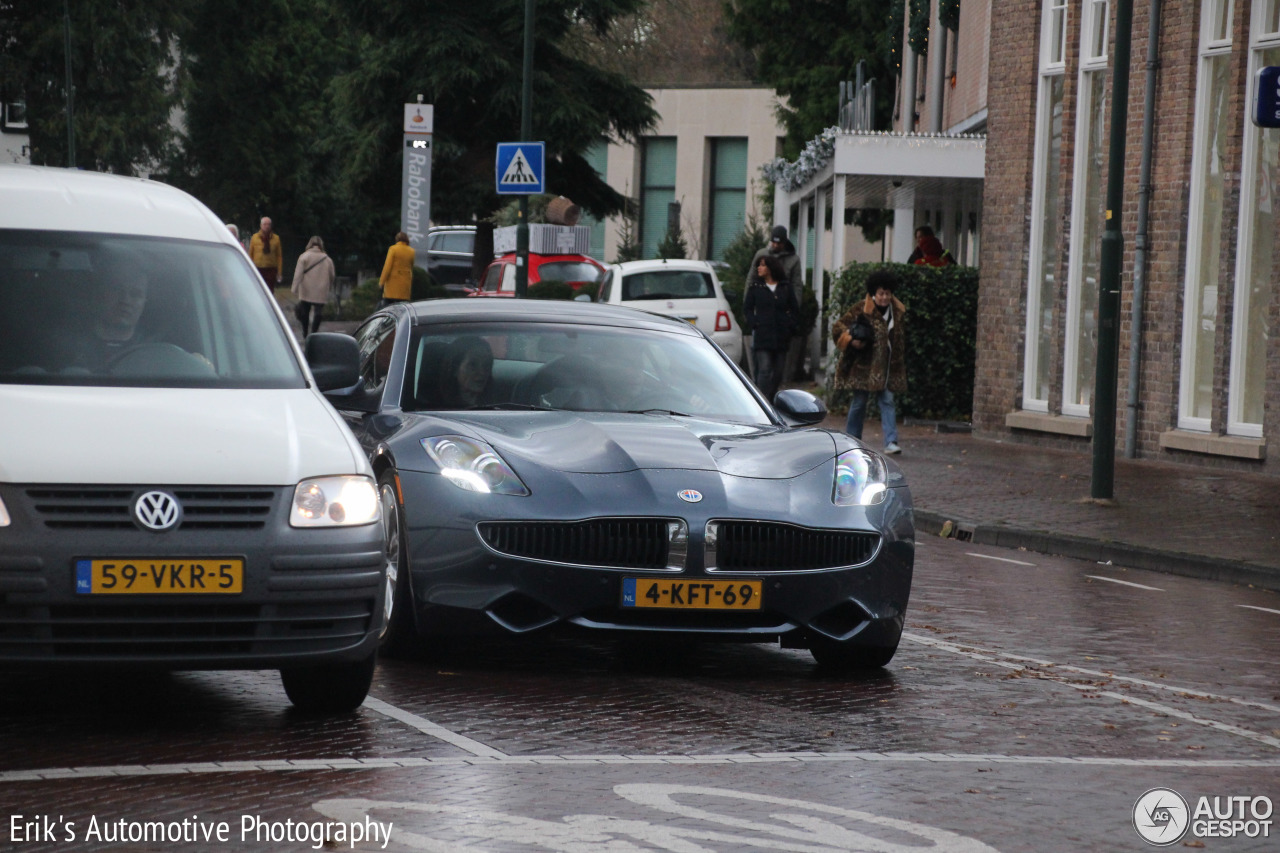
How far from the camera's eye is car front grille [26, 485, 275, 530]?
18.8ft

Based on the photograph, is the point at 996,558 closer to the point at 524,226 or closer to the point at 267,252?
the point at 524,226

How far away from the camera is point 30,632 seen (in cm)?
574

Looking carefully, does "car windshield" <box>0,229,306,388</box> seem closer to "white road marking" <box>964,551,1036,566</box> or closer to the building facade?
"white road marking" <box>964,551,1036,566</box>

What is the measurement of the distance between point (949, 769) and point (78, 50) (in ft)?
202

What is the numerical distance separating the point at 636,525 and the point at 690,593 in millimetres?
310

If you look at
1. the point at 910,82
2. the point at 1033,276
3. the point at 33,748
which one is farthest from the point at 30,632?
the point at 910,82

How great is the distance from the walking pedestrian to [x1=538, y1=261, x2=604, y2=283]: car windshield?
17954mm

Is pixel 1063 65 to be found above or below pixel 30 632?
above

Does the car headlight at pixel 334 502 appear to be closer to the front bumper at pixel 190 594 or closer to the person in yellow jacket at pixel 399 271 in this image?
the front bumper at pixel 190 594

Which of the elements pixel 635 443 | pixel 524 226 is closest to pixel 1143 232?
pixel 524 226

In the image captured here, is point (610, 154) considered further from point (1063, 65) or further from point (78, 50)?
point (1063, 65)

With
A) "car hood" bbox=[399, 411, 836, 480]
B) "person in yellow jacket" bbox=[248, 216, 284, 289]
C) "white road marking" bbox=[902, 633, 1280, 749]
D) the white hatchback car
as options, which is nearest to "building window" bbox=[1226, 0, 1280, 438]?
"white road marking" bbox=[902, 633, 1280, 749]

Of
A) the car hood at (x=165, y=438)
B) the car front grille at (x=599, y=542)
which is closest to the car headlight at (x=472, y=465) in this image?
the car front grille at (x=599, y=542)

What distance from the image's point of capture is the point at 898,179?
26.6 meters
